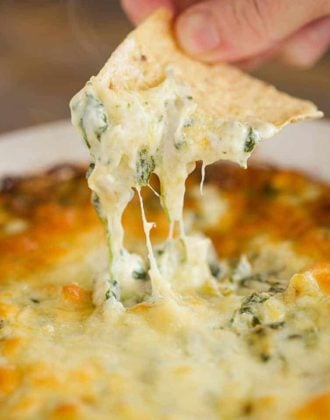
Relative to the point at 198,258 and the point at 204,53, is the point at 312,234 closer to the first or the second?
the point at 198,258

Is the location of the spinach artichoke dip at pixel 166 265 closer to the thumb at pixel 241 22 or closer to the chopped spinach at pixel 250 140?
the chopped spinach at pixel 250 140

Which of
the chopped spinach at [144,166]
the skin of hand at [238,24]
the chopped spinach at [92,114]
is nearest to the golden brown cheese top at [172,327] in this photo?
the chopped spinach at [144,166]

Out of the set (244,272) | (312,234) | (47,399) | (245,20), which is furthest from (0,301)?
(245,20)

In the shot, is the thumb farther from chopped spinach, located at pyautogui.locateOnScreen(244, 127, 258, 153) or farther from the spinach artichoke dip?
chopped spinach, located at pyautogui.locateOnScreen(244, 127, 258, 153)

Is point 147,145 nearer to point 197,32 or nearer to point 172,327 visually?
point 172,327

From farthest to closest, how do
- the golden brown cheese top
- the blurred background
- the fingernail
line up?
the blurred background, the fingernail, the golden brown cheese top

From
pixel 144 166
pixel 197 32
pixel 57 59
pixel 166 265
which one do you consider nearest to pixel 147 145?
pixel 144 166

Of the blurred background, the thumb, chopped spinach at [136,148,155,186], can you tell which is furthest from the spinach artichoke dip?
the blurred background
